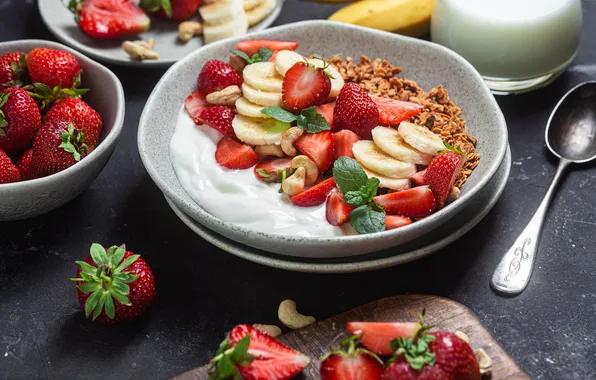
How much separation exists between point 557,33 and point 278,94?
792mm

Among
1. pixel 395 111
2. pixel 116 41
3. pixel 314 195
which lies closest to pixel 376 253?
pixel 314 195

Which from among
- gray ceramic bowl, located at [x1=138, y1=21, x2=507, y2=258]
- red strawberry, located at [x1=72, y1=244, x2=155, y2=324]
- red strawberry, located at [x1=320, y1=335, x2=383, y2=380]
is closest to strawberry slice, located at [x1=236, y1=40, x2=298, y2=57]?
gray ceramic bowl, located at [x1=138, y1=21, x2=507, y2=258]

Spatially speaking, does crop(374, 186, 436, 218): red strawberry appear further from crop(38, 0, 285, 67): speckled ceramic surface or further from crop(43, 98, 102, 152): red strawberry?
crop(38, 0, 285, 67): speckled ceramic surface

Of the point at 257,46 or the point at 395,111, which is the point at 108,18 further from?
the point at 395,111

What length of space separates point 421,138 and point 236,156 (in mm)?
419

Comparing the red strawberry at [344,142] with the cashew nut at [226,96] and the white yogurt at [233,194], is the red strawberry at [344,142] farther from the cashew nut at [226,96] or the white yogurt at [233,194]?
the cashew nut at [226,96]

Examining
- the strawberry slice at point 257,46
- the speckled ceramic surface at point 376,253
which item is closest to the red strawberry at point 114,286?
the speckled ceramic surface at point 376,253

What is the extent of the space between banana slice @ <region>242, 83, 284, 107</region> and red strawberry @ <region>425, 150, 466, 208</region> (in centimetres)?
40

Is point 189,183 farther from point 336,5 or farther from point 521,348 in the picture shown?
point 336,5

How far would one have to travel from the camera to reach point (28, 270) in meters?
1.66

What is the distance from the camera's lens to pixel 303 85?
173cm

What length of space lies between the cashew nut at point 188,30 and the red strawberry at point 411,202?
3.41 feet

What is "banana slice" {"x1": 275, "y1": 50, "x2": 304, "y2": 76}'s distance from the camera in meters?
1.80

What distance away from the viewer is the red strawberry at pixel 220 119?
70.2 inches
